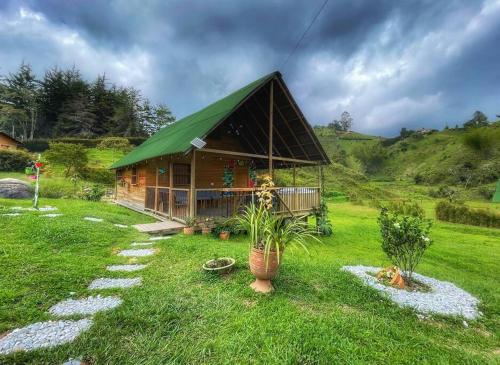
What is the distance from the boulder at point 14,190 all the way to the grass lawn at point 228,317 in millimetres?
11268

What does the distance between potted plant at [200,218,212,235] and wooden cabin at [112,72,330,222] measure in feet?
1.65

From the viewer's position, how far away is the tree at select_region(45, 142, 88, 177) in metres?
22.8

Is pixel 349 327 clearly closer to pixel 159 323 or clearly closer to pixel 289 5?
pixel 159 323

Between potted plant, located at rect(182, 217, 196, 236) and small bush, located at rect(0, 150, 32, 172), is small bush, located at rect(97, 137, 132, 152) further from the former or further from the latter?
potted plant, located at rect(182, 217, 196, 236)

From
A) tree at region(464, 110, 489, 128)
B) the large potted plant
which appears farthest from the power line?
tree at region(464, 110, 489, 128)

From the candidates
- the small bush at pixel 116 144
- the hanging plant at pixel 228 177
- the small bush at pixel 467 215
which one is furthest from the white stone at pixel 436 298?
the small bush at pixel 116 144

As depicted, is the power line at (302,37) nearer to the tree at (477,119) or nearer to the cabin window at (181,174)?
the cabin window at (181,174)

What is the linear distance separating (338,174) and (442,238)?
1487 inches

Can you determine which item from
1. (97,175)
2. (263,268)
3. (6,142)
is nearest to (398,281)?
(263,268)

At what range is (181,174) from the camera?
13.0m

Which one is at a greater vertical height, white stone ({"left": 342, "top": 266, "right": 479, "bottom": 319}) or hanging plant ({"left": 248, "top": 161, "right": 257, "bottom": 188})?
hanging plant ({"left": 248, "top": 161, "right": 257, "bottom": 188})

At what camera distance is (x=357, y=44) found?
8320 millimetres

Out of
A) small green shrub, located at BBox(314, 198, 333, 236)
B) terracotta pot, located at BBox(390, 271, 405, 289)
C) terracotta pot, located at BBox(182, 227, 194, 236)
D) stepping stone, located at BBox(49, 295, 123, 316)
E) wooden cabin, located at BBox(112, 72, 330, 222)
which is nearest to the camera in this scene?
stepping stone, located at BBox(49, 295, 123, 316)

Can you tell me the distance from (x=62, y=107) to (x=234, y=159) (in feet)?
160
